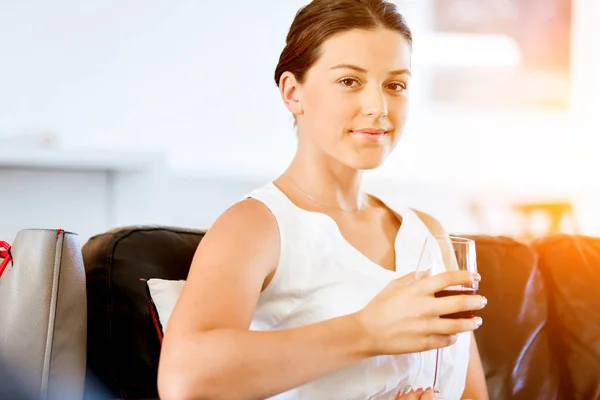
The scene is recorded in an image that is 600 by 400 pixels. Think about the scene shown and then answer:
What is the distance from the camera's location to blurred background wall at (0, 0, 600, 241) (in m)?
3.88

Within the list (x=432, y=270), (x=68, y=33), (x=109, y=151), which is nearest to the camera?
(x=432, y=270)

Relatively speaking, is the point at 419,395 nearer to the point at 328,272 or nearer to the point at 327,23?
the point at 328,272

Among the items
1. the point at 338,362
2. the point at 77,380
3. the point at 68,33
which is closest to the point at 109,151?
the point at 68,33

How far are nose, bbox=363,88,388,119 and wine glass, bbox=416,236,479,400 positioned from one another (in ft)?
1.02

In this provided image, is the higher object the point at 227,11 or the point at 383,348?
the point at 227,11

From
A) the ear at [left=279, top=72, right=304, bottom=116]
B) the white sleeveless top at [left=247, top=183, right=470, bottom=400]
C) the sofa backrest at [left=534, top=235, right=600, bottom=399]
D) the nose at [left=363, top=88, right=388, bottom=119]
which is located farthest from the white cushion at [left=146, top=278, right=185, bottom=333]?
the sofa backrest at [left=534, top=235, right=600, bottom=399]

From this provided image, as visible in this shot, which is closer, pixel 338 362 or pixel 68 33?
pixel 338 362

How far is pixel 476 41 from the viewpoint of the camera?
16.1 feet

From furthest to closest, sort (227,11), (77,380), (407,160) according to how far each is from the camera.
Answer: (407,160)
(227,11)
(77,380)

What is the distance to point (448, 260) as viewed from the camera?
120 centimetres

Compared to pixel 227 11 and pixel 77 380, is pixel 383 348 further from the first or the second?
pixel 227 11

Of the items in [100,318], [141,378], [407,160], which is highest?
[407,160]

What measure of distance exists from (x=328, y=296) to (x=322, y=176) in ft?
0.88

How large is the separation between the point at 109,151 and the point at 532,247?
2204 mm
